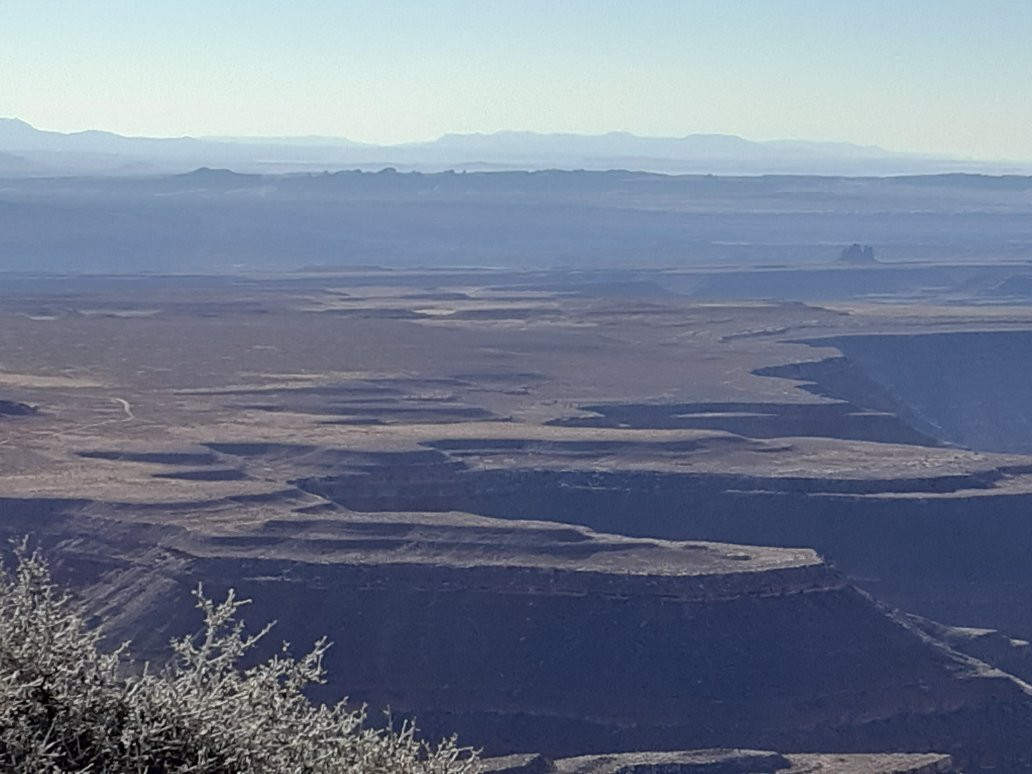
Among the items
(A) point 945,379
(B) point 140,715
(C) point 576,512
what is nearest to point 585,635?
(C) point 576,512

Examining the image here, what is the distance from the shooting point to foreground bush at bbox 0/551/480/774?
986 cm

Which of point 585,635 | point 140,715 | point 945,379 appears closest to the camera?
point 140,715

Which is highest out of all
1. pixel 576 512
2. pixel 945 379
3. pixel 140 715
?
pixel 140 715

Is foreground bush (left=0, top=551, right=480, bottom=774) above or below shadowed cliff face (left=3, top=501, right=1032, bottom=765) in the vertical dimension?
above

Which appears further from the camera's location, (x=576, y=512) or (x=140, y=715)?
(x=576, y=512)

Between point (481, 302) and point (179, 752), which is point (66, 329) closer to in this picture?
point (481, 302)

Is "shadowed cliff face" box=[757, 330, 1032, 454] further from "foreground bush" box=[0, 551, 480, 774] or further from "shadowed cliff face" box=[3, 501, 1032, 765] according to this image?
"foreground bush" box=[0, 551, 480, 774]

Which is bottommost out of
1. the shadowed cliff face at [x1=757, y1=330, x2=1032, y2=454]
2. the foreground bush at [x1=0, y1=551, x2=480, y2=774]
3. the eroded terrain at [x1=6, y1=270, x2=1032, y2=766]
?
the shadowed cliff face at [x1=757, y1=330, x2=1032, y2=454]

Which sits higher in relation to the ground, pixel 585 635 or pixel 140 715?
pixel 140 715

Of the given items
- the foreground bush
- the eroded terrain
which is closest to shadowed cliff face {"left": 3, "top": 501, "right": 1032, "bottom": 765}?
the eroded terrain

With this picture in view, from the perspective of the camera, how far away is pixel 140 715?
402 inches

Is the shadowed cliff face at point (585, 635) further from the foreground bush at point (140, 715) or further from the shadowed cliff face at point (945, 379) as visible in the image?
the shadowed cliff face at point (945, 379)

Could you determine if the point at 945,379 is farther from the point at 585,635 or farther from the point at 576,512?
the point at 585,635

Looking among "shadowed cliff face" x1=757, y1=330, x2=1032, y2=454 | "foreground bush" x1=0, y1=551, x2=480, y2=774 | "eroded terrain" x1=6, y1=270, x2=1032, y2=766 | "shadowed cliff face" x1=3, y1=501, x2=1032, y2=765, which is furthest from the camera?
"shadowed cliff face" x1=757, y1=330, x2=1032, y2=454
